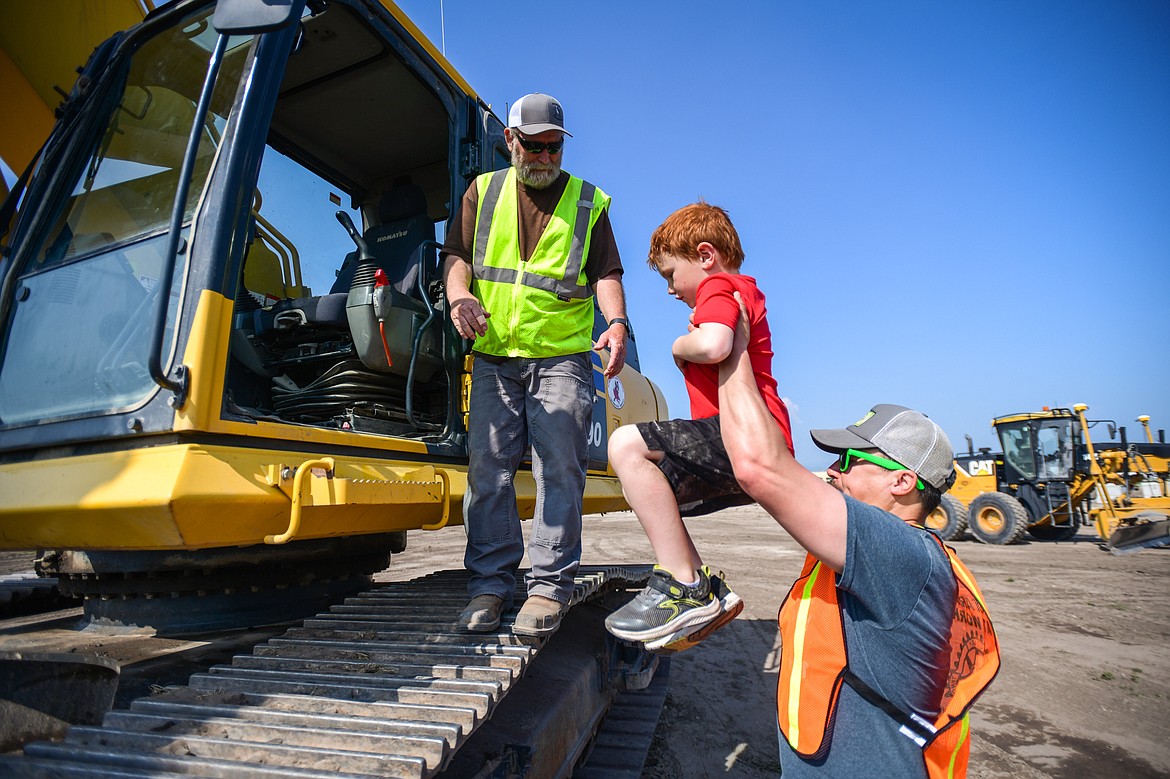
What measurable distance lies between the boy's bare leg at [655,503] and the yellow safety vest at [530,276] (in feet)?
1.80

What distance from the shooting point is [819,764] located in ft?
4.67

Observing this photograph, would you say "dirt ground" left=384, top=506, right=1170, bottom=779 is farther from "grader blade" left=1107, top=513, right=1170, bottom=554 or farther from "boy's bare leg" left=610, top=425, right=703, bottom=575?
"boy's bare leg" left=610, top=425, right=703, bottom=575

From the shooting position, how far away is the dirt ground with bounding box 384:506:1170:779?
3.42 metres

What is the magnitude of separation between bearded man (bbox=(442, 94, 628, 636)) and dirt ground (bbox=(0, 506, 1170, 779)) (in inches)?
64.2

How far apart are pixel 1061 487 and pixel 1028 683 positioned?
31.2ft

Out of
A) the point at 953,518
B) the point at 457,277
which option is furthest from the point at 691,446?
the point at 953,518

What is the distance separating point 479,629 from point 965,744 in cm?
131

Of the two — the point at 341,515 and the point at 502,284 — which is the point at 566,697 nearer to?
the point at 341,515

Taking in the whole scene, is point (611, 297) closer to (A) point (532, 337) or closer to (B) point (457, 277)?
(A) point (532, 337)

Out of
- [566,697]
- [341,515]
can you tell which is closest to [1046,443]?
[566,697]

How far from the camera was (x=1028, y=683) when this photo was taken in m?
4.69

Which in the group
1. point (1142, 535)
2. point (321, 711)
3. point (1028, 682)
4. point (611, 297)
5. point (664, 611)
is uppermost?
point (611, 297)

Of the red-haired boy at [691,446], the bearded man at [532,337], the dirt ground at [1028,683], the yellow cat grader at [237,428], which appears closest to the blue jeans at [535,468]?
the bearded man at [532,337]

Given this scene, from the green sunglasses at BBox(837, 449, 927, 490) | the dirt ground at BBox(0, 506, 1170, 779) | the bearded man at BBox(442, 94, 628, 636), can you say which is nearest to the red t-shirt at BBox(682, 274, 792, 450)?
the green sunglasses at BBox(837, 449, 927, 490)
